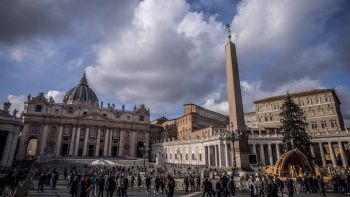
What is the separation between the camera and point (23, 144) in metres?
52.7

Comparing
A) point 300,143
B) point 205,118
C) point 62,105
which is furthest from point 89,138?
point 300,143

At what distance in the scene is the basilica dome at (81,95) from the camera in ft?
234

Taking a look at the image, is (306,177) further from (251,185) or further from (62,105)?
(62,105)

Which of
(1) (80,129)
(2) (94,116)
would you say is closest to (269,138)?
(2) (94,116)

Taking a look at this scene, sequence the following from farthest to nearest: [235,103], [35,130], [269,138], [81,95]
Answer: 1. [81,95]
2. [35,130]
3. [269,138]
4. [235,103]

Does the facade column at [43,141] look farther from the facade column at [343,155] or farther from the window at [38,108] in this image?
the facade column at [343,155]

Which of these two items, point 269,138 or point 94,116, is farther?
point 94,116

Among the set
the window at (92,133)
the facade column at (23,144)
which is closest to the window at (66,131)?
the window at (92,133)

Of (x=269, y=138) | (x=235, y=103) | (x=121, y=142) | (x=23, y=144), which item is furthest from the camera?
(x=121, y=142)

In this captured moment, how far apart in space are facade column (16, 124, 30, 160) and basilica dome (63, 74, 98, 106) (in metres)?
16.6

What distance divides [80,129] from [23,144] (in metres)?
12.4

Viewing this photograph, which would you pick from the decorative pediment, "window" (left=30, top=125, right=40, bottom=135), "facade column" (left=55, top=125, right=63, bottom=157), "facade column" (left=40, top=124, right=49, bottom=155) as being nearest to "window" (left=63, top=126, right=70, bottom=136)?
"facade column" (left=55, top=125, right=63, bottom=157)

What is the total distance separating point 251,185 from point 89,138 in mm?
55654

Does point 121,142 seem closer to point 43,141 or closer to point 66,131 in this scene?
point 66,131
